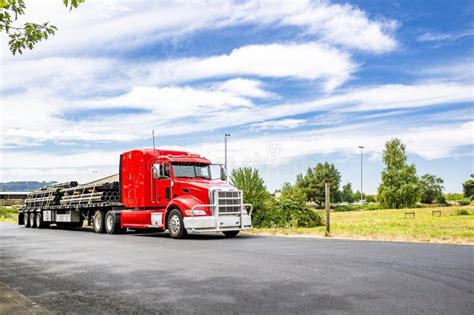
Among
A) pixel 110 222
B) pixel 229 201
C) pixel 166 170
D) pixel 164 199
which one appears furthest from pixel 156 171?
pixel 110 222

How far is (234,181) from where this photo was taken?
24.7m

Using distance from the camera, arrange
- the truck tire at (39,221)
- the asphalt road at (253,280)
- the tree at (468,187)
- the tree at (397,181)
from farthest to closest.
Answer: the tree at (468,187) < the tree at (397,181) < the truck tire at (39,221) < the asphalt road at (253,280)

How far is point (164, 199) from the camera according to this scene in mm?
19906

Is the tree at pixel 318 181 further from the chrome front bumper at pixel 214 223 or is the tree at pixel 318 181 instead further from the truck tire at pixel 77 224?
the chrome front bumper at pixel 214 223

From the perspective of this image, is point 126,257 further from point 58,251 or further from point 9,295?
point 9,295

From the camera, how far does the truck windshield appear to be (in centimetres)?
1981

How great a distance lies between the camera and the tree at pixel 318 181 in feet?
328

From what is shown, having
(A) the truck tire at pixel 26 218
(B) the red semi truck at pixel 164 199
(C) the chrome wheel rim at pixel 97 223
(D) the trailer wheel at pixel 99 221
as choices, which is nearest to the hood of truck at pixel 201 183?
(B) the red semi truck at pixel 164 199

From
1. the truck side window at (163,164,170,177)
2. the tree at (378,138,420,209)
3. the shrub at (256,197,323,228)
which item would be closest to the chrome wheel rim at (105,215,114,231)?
the truck side window at (163,164,170,177)

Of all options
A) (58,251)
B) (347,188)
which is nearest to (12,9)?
(58,251)

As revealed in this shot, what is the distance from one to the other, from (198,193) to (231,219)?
1495 mm

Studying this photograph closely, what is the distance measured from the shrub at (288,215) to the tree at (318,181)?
74676 mm

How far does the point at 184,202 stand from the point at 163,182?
2124mm

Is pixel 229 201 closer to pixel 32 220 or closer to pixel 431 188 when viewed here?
pixel 32 220
